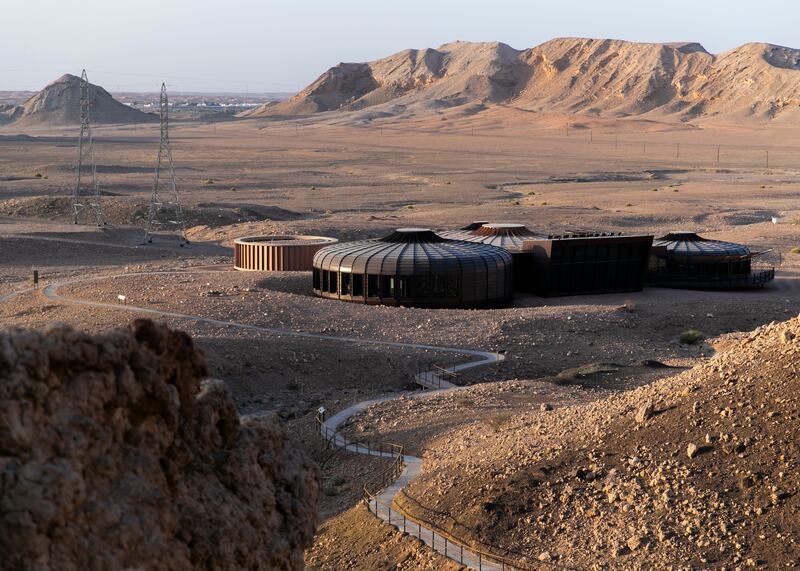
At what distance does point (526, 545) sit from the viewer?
21.5 metres

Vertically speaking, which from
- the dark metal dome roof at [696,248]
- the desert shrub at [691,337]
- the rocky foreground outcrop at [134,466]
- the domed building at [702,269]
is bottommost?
the desert shrub at [691,337]

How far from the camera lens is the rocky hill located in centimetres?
2067

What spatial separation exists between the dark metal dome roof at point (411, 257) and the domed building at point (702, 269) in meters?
8.23

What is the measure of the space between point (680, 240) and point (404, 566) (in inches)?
1524

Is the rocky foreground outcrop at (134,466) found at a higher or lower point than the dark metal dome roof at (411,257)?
higher

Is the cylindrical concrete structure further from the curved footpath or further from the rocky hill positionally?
the rocky hill

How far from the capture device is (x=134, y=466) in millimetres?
12531

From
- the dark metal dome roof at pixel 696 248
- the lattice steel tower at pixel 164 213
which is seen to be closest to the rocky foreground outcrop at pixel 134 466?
the dark metal dome roof at pixel 696 248

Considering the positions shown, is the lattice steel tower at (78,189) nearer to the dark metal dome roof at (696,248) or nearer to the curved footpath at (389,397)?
the curved footpath at (389,397)

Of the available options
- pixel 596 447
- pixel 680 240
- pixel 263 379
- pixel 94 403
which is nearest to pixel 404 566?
pixel 596 447

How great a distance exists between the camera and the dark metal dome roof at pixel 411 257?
48.0m

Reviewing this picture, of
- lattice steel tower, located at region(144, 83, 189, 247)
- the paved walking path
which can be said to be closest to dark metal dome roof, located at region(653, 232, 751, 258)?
the paved walking path

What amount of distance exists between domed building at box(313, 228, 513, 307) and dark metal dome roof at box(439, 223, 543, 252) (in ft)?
19.5

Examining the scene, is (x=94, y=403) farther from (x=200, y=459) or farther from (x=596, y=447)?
(x=596, y=447)
